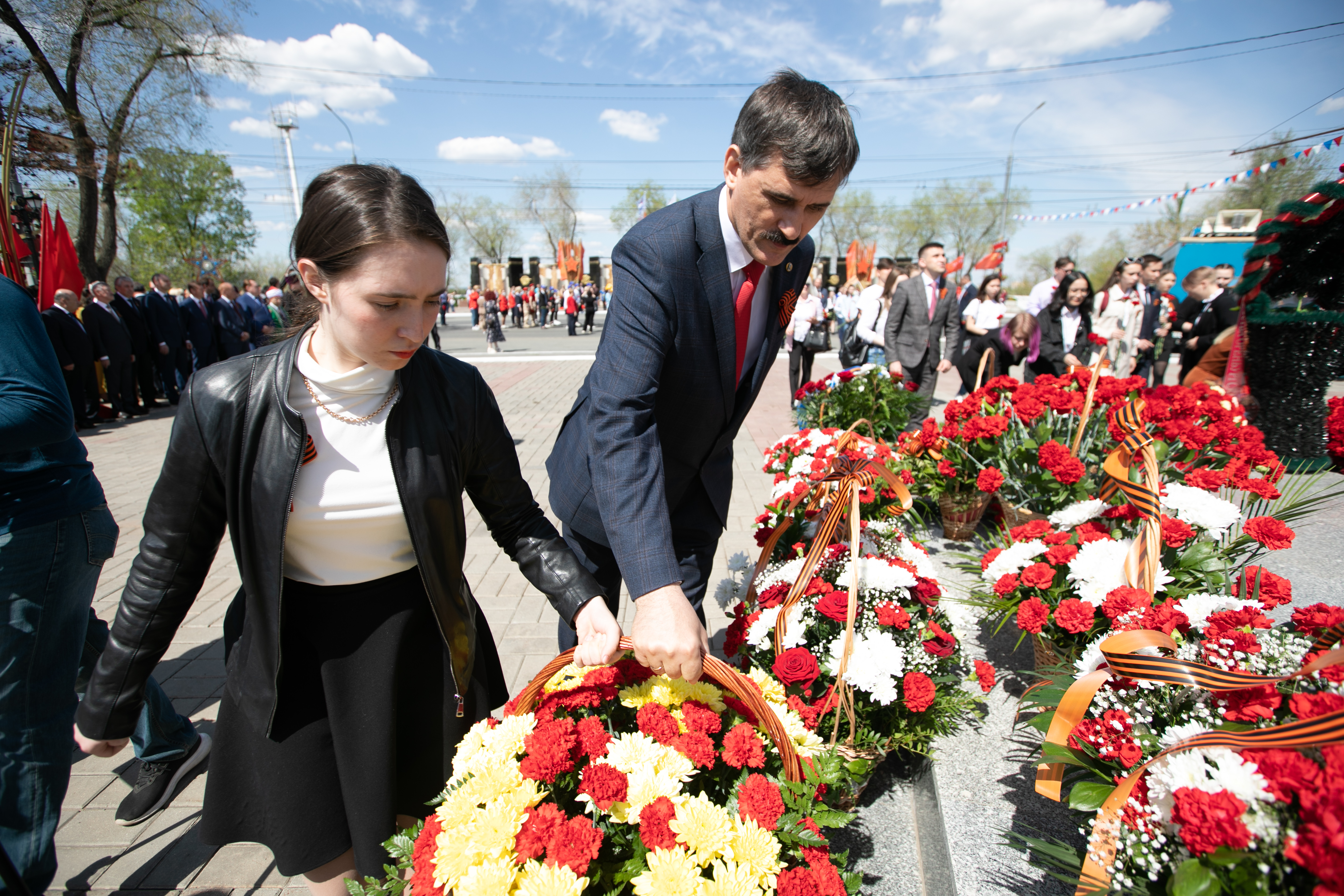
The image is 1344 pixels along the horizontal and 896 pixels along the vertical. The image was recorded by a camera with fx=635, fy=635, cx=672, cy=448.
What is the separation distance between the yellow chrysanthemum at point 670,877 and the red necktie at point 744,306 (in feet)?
3.55

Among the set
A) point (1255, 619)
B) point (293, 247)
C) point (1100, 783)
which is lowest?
point (1100, 783)

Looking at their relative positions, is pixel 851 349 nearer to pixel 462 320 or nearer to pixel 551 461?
pixel 551 461

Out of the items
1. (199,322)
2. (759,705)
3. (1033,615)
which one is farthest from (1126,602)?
(199,322)

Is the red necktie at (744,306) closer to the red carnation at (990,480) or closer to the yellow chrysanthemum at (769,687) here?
the yellow chrysanthemum at (769,687)

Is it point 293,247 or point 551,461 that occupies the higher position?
point 293,247

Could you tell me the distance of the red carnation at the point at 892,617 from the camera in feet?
5.95

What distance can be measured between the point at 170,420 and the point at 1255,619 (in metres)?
12.3

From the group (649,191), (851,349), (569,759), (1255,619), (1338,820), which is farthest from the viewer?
(649,191)

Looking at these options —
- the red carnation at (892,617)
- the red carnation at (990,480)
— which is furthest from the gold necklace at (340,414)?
the red carnation at (990,480)

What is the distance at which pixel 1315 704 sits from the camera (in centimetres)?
91

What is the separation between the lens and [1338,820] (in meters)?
0.72

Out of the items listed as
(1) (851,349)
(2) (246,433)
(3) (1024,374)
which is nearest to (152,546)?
(2) (246,433)

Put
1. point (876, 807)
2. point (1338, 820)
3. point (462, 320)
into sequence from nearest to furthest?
point (1338, 820), point (876, 807), point (462, 320)

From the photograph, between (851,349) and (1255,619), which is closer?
(1255,619)
